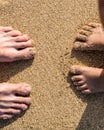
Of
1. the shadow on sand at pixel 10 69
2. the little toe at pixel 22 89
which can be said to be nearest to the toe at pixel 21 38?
the shadow on sand at pixel 10 69

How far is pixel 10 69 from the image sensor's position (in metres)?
2.20

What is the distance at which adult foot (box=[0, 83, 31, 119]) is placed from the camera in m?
2.18

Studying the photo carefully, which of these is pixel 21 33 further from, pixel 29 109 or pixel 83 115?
pixel 83 115

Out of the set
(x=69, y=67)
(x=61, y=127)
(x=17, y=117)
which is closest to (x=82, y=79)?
(x=69, y=67)

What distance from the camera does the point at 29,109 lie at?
86.7 inches

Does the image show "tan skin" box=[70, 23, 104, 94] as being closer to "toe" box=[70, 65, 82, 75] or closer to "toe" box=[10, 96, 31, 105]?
"toe" box=[70, 65, 82, 75]

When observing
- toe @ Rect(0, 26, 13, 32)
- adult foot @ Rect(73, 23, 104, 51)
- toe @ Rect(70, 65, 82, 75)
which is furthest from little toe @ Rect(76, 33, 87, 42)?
toe @ Rect(0, 26, 13, 32)

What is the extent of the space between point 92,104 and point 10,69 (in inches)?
23.6

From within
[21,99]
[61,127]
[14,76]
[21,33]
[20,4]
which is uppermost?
[20,4]

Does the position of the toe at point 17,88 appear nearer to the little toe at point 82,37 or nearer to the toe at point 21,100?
the toe at point 21,100

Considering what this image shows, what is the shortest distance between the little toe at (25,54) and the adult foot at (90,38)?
29cm

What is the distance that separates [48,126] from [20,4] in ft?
2.79

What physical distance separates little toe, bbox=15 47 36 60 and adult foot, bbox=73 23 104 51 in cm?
29

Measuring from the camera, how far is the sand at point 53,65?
85.9 inches
